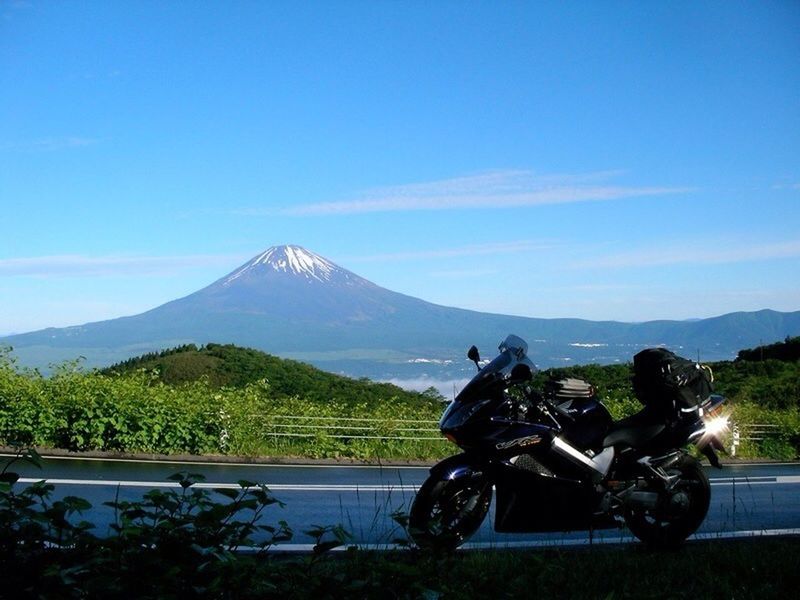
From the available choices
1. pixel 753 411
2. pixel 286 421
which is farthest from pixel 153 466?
pixel 753 411

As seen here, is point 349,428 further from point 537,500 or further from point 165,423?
point 537,500

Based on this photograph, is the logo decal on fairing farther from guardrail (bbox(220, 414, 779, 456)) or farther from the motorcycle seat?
guardrail (bbox(220, 414, 779, 456))

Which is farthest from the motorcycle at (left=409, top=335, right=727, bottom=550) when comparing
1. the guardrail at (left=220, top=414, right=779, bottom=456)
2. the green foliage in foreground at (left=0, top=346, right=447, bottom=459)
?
the guardrail at (left=220, top=414, right=779, bottom=456)

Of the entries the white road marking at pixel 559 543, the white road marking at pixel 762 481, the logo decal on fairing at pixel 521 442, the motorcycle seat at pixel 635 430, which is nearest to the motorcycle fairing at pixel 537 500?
the logo decal on fairing at pixel 521 442

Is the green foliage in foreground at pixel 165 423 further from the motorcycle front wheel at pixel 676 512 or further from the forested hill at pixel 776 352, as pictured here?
the forested hill at pixel 776 352

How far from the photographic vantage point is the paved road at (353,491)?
899 centimetres

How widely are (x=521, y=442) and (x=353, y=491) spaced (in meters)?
4.78

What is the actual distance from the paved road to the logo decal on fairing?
0.97m

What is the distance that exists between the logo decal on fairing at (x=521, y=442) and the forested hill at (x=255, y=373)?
20894 millimetres

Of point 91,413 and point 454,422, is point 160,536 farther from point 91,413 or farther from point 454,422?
point 91,413

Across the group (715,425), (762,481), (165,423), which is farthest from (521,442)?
(165,423)

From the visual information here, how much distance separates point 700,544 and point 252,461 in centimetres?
793

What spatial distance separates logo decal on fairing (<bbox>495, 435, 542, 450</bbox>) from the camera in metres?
7.36

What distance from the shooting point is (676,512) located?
7992 mm
